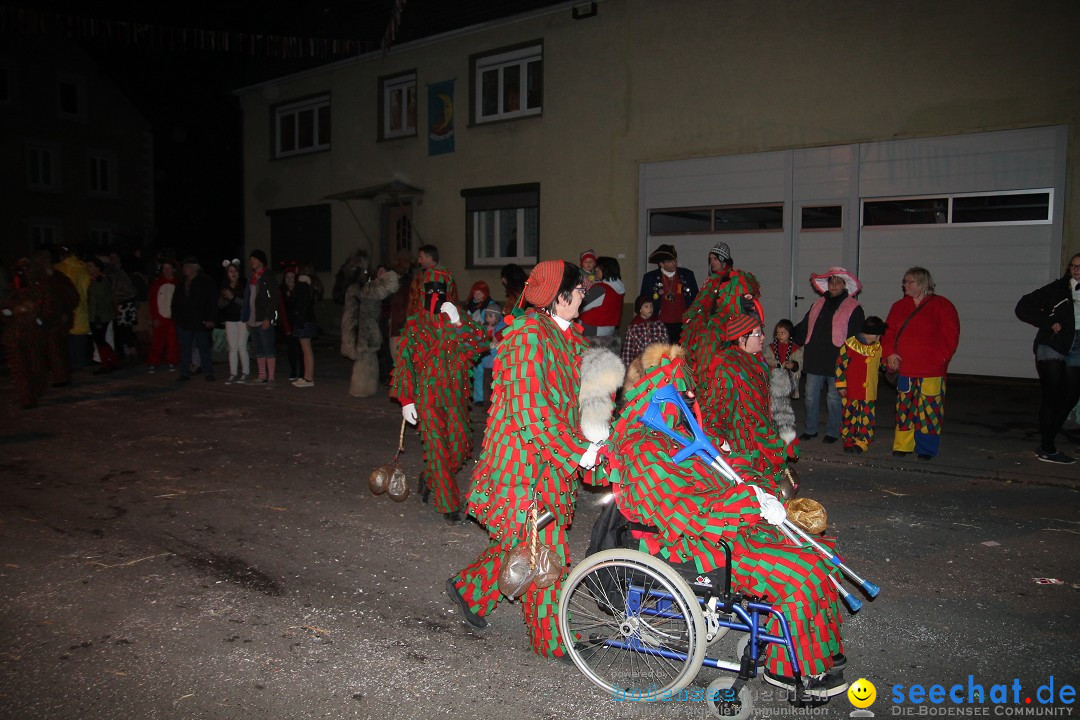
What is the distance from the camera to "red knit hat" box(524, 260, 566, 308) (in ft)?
11.9

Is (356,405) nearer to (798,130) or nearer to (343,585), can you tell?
(343,585)

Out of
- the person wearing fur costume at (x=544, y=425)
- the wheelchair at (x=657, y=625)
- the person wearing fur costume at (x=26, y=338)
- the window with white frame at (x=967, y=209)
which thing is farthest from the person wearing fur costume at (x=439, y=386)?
the window with white frame at (x=967, y=209)

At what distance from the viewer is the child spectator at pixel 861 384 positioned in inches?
315

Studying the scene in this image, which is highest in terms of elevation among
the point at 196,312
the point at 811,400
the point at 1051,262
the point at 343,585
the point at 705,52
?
the point at 705,52

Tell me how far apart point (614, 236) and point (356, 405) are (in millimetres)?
7200

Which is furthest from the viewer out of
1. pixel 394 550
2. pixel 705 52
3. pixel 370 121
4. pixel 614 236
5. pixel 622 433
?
pixel 370 121

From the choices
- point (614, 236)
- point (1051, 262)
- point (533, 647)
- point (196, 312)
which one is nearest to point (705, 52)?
point (614, 236)

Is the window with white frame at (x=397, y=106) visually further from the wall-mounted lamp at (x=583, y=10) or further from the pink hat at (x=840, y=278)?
the pink hat at (x=840, y=278)

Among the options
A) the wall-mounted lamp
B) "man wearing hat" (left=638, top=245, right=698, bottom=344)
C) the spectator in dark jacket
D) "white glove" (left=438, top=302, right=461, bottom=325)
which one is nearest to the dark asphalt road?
"white glove" (left=438, top=302, right=461, bottom=325)

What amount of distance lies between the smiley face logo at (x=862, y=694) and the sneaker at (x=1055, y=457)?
563 cm

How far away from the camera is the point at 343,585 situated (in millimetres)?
4617

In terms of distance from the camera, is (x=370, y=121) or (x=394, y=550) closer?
(x=394, y=550)

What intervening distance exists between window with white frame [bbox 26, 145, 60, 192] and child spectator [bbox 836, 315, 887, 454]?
33711 mm

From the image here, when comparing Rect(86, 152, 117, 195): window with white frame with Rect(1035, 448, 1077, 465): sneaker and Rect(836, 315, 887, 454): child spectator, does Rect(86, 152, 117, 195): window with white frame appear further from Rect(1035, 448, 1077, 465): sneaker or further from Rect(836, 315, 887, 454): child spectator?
Rect(1035, 448, 1077, 465): sneaker
